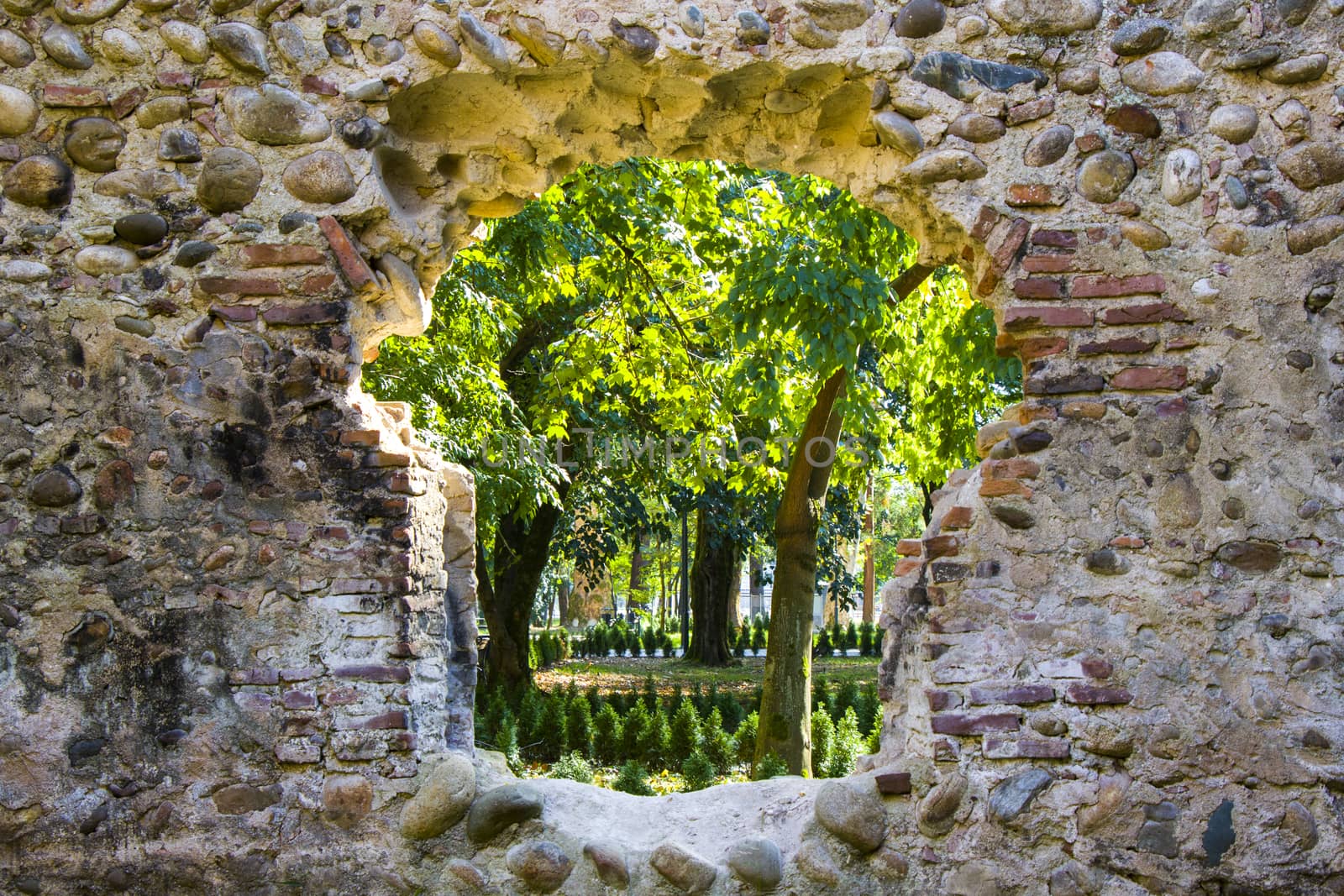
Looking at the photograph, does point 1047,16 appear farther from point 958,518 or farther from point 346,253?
point 346,253

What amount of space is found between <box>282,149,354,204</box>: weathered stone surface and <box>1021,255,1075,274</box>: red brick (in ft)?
7.38

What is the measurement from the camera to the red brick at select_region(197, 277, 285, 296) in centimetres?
338

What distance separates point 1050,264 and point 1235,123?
0.73m

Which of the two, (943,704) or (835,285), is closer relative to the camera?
(943,704)

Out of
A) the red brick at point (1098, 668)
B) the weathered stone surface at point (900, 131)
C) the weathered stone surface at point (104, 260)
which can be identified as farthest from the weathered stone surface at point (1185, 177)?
the weathered stone surface at point (104, 260)

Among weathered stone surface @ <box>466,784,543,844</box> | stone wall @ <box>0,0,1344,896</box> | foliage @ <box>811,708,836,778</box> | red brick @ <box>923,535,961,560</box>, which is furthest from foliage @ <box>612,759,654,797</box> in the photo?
red brick @ <box>923,535,961,560</box>

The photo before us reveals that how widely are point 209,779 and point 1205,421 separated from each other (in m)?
3.30

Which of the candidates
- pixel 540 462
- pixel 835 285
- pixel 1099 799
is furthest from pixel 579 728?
pixel 1099 799

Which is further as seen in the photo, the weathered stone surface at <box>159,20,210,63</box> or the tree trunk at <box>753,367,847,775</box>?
the tree trunk at <box>753,367,847,775</box>

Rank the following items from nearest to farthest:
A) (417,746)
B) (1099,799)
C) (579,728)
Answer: (1099,799), (417,746), (579,728)

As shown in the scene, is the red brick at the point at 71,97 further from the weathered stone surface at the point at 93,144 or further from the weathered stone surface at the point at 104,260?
the weathered stone surface at the point at 104,260

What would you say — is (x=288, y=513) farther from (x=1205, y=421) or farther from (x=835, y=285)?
(x=835, y=285)

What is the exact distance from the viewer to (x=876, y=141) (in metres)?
3.56

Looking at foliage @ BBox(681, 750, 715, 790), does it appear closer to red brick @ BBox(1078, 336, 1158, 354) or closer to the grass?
red brick @ BBox(1078, 336, 1158, 354)
